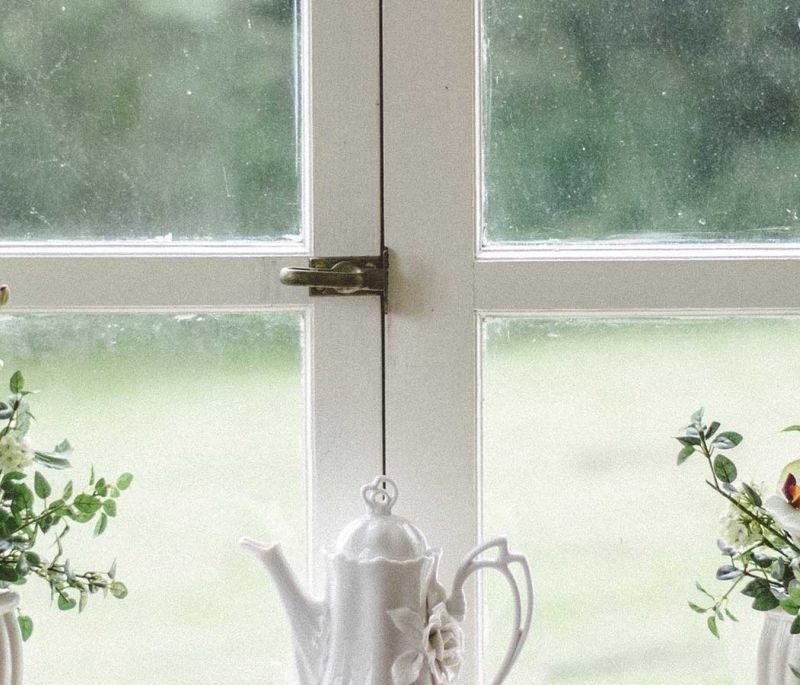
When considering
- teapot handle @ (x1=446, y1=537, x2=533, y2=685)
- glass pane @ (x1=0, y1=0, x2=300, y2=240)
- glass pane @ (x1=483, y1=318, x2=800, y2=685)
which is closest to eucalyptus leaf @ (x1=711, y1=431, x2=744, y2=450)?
glass pane @ (x1=483, y1=318, x2=800, y2=685)

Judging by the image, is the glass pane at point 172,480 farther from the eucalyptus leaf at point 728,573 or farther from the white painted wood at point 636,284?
the eucalyptus leaf at point 728,573

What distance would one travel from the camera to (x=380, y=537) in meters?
0.89

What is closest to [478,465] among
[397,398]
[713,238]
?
[397,398]

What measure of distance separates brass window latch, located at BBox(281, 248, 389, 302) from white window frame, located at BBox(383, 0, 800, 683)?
0.07ft

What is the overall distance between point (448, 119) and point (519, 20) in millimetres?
137

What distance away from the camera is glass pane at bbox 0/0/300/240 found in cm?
105

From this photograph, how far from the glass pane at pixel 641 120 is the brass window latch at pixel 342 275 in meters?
0.13

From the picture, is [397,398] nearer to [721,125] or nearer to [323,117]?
[323,117]

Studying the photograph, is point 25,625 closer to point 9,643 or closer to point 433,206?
point 9,643

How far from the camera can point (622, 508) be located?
1.07m

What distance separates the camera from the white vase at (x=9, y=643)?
2.99ft

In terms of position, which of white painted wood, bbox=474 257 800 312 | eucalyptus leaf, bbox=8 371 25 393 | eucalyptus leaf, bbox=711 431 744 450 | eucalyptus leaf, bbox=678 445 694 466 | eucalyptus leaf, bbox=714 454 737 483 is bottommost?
eucalyptus leaf, bbox=714 454 737 483

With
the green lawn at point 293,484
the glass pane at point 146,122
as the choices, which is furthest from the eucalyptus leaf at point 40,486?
the glass pane at point 146,122

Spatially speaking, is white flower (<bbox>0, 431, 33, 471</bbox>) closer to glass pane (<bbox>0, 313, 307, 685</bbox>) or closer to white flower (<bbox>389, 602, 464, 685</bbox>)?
glass pane (<bbox>0, 313, 307, 685</bbox>)
